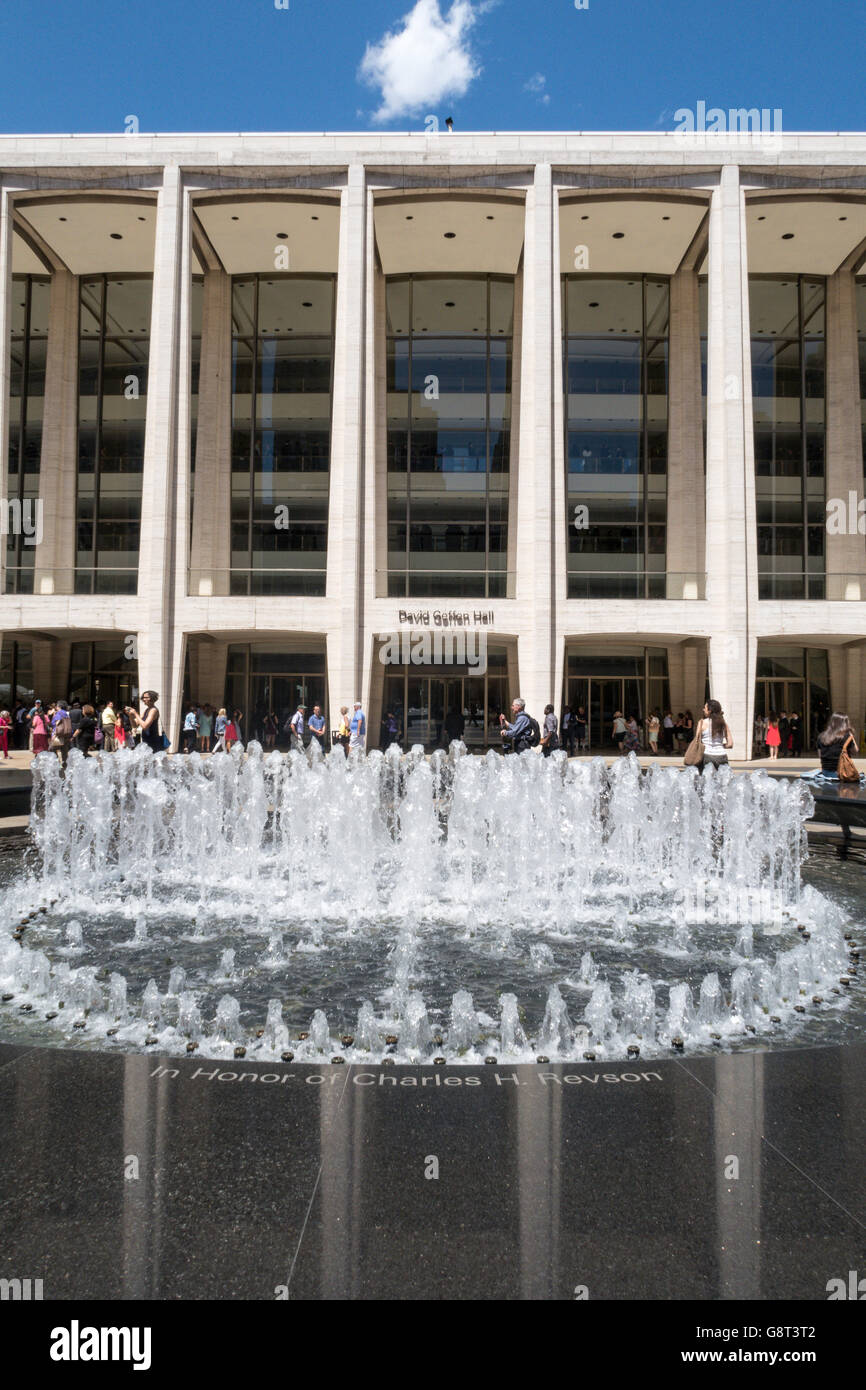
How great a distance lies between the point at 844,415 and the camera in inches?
1097

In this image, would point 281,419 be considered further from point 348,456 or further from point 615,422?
point 615,422

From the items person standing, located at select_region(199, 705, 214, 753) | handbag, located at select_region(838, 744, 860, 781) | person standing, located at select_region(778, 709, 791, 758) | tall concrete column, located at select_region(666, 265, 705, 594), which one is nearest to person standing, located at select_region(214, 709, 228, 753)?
person standing, located at select_region(199, 705, 214, 753)

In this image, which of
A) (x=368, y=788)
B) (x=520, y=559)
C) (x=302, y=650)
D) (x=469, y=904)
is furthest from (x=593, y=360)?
(x=469, y=904)

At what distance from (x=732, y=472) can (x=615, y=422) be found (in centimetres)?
636

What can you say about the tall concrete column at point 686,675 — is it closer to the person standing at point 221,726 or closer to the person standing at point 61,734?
the person standing at point 221,726

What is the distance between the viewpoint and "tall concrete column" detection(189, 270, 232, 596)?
2858 cm

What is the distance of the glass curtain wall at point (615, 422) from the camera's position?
29078mm

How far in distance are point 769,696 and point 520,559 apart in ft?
36.5

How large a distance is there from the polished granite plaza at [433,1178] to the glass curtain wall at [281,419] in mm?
26022

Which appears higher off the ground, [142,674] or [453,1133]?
[142,674]

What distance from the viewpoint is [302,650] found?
2927cm

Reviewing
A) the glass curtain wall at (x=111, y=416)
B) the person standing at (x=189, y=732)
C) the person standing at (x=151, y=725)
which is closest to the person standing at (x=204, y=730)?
the person standing at (x=189, y=732)
